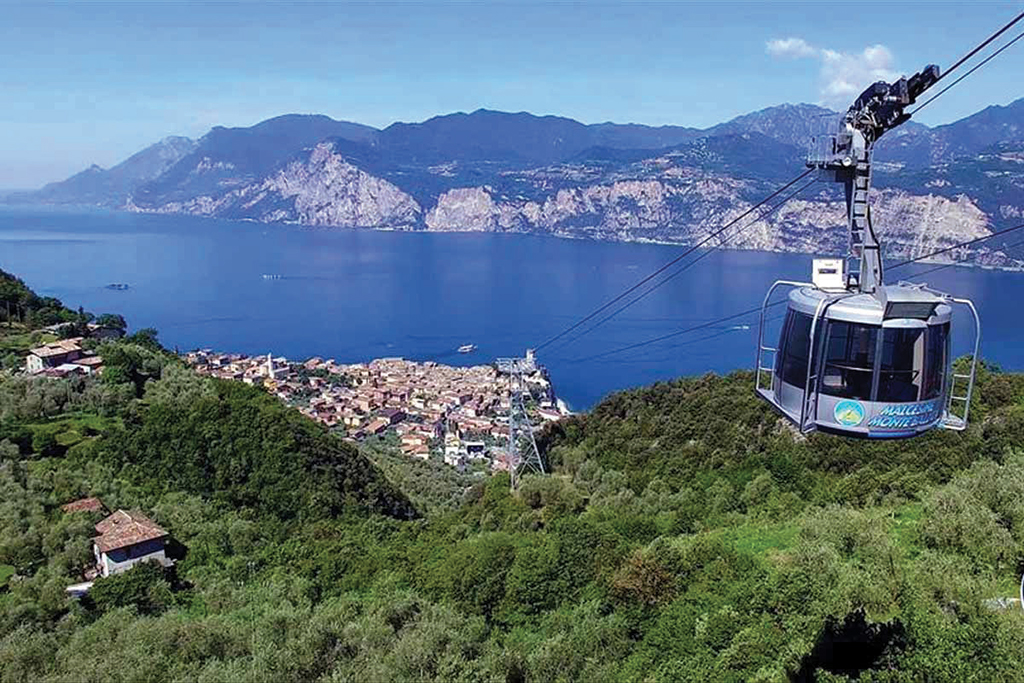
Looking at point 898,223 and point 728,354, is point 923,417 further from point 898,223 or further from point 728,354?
point 898,223

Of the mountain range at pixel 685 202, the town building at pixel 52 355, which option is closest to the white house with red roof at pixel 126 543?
the town building at pixel 52 355

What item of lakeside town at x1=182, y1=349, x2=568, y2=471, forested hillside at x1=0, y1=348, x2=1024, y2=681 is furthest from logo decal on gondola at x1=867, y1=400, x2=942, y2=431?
lakeside town at x1=182, y1=349, x2=568, y2=471

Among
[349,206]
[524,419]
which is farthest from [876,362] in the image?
[349,206]

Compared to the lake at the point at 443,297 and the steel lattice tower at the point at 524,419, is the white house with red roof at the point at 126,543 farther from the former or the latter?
the lake at the point at 443,297

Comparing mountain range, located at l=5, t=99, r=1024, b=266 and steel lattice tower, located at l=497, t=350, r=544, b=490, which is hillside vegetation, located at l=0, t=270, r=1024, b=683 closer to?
steel lattice tower, located at l=497, t=350, r=544, b=490

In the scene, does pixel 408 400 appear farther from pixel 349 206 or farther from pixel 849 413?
pixel 349 206

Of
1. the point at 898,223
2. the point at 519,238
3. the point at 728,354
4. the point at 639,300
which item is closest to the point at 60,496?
the point at 728,354
